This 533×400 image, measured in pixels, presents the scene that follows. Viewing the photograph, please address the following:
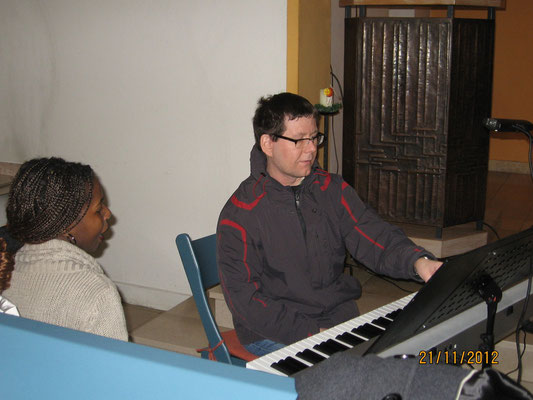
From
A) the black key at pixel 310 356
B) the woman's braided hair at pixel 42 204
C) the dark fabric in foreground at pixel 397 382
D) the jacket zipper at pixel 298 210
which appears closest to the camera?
the dark fabric in foreground at pixel 397 382

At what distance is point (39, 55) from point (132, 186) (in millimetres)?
1057

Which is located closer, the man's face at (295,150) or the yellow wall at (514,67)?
the man's face at (295,150)

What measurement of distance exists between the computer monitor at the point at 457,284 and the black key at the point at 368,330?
296mm

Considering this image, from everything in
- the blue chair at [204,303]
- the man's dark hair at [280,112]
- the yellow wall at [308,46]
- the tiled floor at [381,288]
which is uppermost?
the yellow wall at [308,46]

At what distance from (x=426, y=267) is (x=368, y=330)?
272 mm

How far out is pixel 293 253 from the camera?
2.11m

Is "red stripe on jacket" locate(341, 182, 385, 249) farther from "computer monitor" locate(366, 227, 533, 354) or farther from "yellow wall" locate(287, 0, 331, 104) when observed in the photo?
"yellow wall" locate(287, 0, 331, 104)

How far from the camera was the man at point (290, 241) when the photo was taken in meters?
2.03

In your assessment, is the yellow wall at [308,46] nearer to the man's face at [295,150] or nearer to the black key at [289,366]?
the man's face at [295,150]

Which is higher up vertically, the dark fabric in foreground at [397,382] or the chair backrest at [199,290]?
the dark fabric in foreground at [397,382]

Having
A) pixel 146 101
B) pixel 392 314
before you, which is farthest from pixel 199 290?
pixel 146 101

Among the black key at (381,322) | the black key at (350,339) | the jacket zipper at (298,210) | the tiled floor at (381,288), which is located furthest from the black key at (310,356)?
the tiled floor at (381,288)
